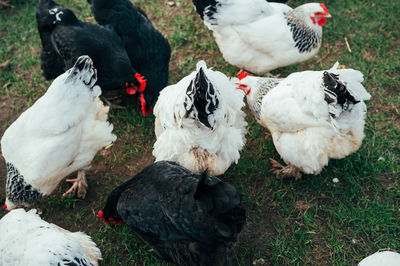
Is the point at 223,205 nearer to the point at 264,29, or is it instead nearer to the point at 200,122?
the point at 200,122

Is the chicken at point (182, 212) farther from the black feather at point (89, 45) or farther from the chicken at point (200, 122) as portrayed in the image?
the black feather at point (89, 45)

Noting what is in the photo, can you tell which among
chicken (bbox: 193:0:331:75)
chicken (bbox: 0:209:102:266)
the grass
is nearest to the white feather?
chicken (bbox: 193:0:331:75)

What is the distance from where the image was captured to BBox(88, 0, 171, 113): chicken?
13.2 feet

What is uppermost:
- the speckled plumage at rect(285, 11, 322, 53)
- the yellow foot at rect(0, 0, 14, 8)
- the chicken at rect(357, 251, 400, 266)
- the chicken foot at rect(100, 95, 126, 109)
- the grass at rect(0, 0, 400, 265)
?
the yellow foot at rect(0, 0, 14, 8)

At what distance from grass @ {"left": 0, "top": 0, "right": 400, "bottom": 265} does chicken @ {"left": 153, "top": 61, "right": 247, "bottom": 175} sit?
0.66m

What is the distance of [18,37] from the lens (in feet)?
16.9

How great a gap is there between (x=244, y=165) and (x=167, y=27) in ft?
8.87

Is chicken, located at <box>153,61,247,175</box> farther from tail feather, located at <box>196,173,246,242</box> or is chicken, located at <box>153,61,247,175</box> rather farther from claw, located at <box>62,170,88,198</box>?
claw, located at <box>62,170,88,198</box>

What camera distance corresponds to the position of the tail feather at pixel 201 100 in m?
2.75

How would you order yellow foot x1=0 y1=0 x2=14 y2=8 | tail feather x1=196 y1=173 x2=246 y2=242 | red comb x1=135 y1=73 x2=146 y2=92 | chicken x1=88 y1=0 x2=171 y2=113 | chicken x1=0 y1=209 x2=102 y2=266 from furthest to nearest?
yellow foot x1=0 y1=0 x2=14 y2=8, chicken x1=88 y1=0 x2=171 y2=113, red comb x1=135 y1=73 x2=146 y2=92, chicken x1=0 y1=209 x2=102 y2=266, tail feather x1=196 y1=173 x2=246 y2=242

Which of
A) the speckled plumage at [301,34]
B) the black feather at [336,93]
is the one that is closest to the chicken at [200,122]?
the black feather at [336,93]

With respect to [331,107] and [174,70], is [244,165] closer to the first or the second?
[331,107]

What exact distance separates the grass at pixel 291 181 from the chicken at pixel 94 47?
2.01ft

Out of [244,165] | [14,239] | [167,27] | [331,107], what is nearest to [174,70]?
[167,27]
